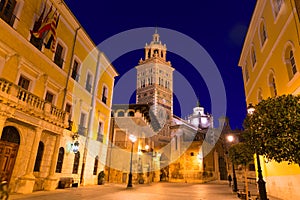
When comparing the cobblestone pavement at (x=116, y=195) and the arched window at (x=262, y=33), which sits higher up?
the arched window at (x=262, y=33)

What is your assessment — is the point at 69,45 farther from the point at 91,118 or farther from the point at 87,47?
the point at 91,118

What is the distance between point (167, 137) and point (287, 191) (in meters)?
30.9

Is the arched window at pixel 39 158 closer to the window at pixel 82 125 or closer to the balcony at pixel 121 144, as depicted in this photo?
the window at pixel 82 125

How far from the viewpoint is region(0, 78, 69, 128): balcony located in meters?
10.1

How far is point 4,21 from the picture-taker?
11000 millimetres

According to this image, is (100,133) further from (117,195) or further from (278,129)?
(278,129)

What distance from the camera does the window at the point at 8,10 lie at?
11227 millimetres

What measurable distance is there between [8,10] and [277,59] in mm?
15701

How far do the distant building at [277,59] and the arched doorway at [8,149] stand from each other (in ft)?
48.5

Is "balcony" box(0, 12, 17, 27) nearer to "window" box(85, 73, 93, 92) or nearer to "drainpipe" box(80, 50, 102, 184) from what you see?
"window" box(85, 73, 93, 92)

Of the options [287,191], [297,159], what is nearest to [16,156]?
[297,159]

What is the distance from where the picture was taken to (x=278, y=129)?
6.52 meters

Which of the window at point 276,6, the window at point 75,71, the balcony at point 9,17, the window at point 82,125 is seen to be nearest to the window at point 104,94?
the window at point 82,125

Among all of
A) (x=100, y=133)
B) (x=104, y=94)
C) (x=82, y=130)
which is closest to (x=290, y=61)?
(x=82, y=130)
